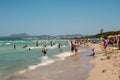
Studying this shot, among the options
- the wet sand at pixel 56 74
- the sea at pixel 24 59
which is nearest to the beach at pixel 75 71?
the wet sand at pixel 56 74

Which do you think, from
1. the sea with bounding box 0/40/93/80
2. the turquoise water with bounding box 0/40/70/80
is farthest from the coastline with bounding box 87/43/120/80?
the turquoise water with bounding box 0/40/70/80

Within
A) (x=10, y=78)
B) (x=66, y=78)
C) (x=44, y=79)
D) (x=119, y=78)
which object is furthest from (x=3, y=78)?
(x=119, y=78)

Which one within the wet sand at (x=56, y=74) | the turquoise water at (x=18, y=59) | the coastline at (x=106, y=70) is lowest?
the turquoise water at (x=18, y=59)

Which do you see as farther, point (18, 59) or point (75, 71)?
point (18, 59)

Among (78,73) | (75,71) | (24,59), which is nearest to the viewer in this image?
(78,73)

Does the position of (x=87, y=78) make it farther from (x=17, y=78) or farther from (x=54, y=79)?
(x=17, y=78)

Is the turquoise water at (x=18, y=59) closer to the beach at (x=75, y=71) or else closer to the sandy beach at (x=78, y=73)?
the beach at (x=75, y=71)

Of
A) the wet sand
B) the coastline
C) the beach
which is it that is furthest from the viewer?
the wet sand

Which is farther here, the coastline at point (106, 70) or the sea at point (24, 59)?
the sea at point (24, 59)

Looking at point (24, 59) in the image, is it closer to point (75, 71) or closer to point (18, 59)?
point (18, 59)

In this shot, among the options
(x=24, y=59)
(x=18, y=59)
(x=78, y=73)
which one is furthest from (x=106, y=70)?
(x=18, y=59)

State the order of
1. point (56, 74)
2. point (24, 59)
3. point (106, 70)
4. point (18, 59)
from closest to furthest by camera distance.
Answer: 1. point (106, 70)
2. point (56, 74)
3. point (24, 59)
4. point (18, 59)

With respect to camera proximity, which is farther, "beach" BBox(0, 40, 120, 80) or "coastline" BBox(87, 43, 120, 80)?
"beach" BBox(0, 40, 120, 80)

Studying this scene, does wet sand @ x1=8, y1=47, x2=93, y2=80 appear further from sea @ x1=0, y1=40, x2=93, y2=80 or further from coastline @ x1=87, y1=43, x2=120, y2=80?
sea @ x1=0, y1=40, x2=93, y2=80
